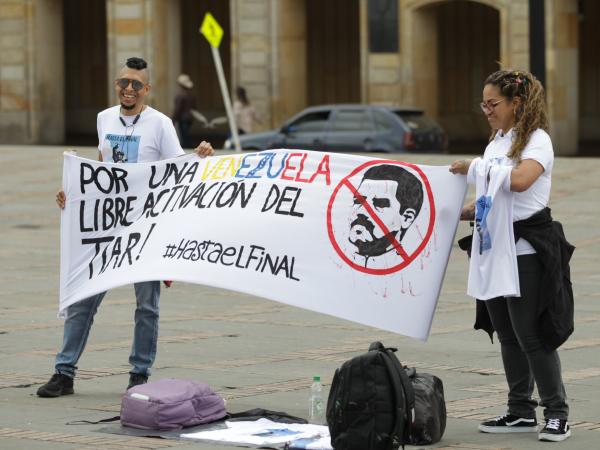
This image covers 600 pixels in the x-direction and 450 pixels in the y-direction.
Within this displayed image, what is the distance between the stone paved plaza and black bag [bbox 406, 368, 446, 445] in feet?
0.25

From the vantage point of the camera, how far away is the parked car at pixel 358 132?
105 ft

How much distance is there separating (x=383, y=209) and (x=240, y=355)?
2.69 m

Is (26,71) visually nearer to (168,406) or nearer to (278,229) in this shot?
(278,229)

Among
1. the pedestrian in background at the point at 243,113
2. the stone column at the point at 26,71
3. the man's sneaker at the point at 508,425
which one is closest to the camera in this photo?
the man's sneaker at the point at 508,425

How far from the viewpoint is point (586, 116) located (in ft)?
141

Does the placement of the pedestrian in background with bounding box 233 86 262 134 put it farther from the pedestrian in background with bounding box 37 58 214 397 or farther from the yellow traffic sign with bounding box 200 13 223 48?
the pedestrian in background with bounding box 37 58 214 397

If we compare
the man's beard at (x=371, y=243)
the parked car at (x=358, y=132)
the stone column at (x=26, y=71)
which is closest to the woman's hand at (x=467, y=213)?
the man's beard at (x=371, y=243)

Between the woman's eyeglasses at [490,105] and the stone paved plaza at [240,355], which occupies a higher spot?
the woman's eyeglasses at [490,105]

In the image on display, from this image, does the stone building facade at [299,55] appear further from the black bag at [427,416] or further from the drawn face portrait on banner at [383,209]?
the black bag at [427,416]

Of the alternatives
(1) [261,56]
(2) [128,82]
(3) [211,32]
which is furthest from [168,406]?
(1) [261,56]

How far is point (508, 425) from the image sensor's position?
8.66 metres

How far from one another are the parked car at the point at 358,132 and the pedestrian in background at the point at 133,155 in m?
21.7

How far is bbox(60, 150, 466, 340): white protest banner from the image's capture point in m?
9.11

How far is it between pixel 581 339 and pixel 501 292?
4.22 meters
